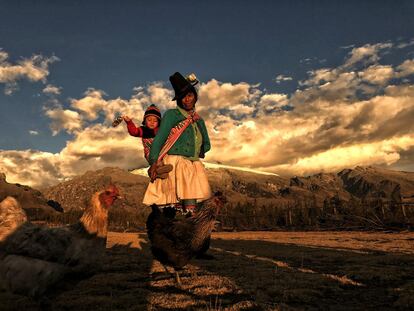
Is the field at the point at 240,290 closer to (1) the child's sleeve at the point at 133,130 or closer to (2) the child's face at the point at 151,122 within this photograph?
(1) the child's sleeve at the point at 133,130

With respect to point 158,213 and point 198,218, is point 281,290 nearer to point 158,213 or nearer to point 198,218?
point 198,218

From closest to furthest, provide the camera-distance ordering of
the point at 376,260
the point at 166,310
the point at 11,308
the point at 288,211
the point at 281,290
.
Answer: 1. the point at 166,310
2. the point at 11,308
3. the point at 281,290
4. the point at 376,260
5. the point at 288,211

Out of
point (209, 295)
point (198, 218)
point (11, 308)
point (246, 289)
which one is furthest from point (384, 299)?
point (11, 308)

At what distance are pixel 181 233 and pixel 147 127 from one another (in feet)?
7.88

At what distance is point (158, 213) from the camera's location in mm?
6109

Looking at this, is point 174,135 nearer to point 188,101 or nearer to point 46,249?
point 188,101

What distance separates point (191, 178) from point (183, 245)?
1.20 meters

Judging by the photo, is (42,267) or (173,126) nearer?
(42,267)

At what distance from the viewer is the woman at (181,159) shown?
6199 millimetres

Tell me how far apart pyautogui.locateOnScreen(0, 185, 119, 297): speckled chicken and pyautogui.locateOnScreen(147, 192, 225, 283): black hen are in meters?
1.00

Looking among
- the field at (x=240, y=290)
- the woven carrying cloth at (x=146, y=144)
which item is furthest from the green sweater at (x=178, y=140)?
the field at (x=240, y=290)

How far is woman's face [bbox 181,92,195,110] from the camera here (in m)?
6.54

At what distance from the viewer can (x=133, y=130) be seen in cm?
675

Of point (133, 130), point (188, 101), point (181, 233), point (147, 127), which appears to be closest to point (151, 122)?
point (147, 127)
